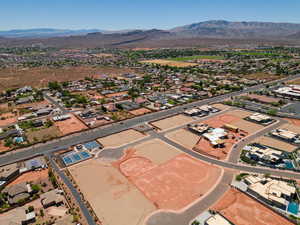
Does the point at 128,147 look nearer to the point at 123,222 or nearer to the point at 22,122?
the point at 123,222

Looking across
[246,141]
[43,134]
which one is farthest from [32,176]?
[246,141]

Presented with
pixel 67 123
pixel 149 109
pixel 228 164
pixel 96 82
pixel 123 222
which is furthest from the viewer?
pixel 96 82

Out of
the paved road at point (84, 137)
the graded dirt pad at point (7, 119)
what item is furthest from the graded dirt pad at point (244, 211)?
the graded dirt pad at point (7, 119)

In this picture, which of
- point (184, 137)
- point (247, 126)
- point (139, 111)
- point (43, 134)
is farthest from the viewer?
point (139, 111)

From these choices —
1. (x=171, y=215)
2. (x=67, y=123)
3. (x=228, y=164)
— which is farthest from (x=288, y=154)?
(x=67, y=123)

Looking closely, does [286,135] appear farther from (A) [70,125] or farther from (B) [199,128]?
(A) [70,125]

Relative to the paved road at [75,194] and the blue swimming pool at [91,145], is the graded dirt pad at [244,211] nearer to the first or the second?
the paved road at [75,194]

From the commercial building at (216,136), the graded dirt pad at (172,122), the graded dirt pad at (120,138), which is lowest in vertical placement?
the graded dirt pad at (120,138)
